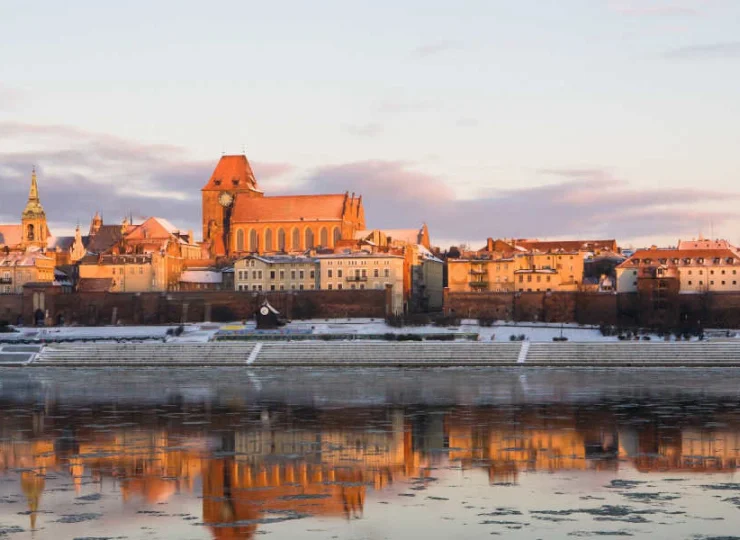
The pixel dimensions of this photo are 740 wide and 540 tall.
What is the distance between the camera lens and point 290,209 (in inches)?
4744

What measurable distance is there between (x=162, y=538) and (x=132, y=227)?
107 m

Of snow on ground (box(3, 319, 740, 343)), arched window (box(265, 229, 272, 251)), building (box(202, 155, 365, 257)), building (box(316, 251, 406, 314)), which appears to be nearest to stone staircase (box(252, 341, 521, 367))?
snow on ground (box(3, 319, 740, 343))

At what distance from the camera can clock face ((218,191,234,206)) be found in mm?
127188

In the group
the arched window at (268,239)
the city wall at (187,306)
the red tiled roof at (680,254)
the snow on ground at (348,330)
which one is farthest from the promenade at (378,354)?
the arched window at (268,239)

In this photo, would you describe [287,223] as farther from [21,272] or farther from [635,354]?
[635,354]

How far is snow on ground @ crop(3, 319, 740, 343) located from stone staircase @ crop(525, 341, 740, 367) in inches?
296

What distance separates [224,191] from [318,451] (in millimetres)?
102725

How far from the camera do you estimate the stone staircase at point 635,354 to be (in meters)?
60.6

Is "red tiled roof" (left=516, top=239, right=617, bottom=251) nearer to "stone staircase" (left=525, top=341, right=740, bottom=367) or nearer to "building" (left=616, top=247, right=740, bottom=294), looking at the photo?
"building" (left=616, top=247, right=740, bottom=294)

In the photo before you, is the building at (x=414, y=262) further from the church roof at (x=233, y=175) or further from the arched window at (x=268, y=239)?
the church roof at (x=233, y=175)

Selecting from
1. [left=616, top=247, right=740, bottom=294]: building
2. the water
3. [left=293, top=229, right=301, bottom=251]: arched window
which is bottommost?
the water

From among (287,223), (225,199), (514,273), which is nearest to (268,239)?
(287,223)

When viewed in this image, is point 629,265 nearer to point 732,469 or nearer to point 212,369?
point 212,369

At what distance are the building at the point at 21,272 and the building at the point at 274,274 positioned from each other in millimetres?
17807
